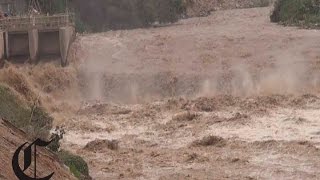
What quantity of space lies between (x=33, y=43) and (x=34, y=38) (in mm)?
245

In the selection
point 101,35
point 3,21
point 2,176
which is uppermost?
point 2,176

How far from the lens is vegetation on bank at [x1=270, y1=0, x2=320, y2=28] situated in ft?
151

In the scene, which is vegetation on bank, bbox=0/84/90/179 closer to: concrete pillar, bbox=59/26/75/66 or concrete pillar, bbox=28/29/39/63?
concrete pillar, bbox=28/29/39/63

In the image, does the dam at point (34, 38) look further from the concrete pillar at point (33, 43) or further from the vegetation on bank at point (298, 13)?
the vegetation on bank at point (298, 13)

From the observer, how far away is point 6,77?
28.0 meters

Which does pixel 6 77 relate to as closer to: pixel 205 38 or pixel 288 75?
pixel 288 75

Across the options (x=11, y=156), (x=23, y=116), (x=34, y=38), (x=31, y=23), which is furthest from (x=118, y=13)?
(x=11, y=156)

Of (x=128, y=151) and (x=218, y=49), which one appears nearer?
(x=128, y=151)

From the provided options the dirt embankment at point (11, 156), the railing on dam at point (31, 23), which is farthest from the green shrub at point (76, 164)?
the railing on dam at point (31, 23)

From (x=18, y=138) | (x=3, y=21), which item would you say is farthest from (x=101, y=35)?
(x=18, y=138)

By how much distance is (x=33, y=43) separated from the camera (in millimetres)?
31734

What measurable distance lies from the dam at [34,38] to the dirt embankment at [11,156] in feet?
64.4

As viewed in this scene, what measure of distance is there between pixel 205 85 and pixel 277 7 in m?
22.5

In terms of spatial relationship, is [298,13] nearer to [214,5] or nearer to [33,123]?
[214,5]
